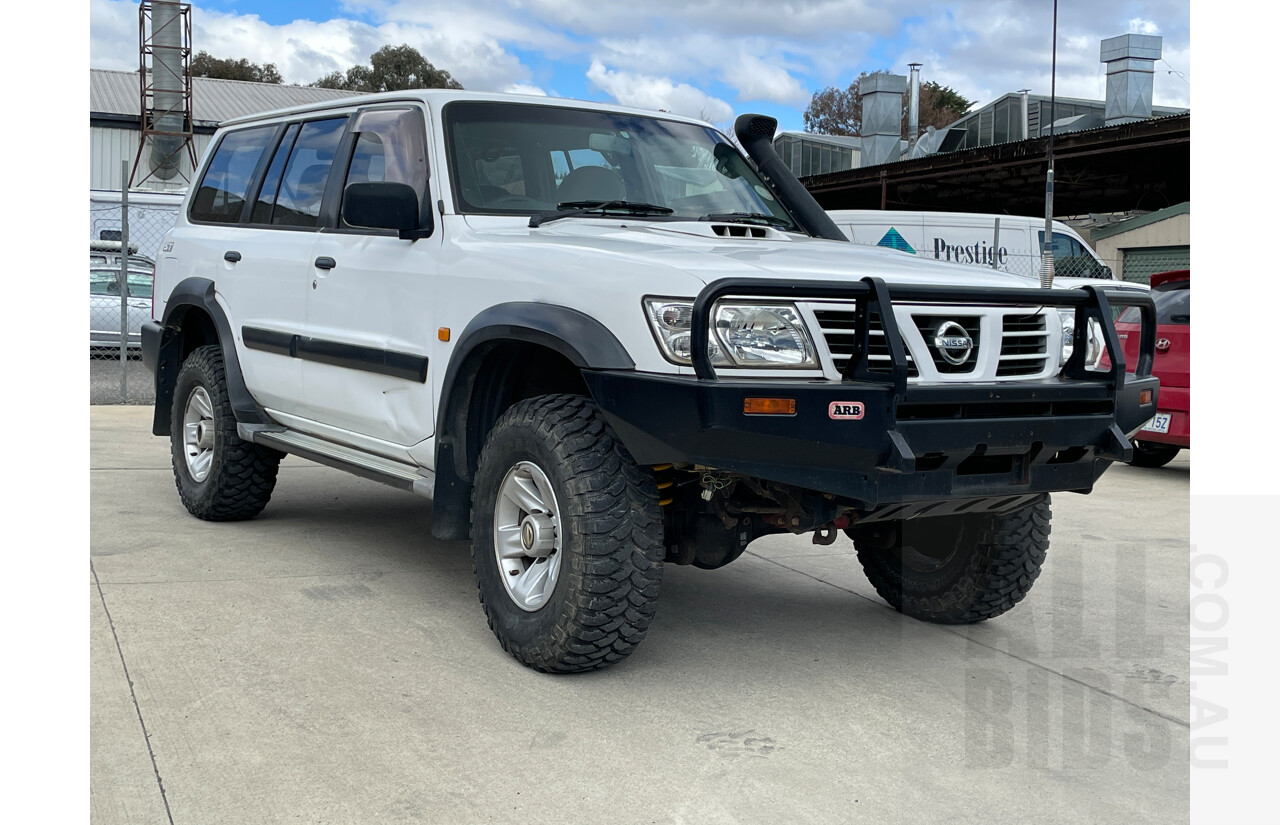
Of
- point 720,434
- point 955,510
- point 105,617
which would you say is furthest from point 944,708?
point 105,617

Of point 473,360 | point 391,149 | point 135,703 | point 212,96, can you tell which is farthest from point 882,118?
point 135,703

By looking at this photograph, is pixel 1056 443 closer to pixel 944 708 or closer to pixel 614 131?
pixel 944 708

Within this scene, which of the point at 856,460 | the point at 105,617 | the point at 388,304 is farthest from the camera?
the point at 388,304

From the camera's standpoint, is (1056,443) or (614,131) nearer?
(1056,443)

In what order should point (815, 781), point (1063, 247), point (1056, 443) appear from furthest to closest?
point (1063, 247), point (1056, 443), point (815, 781)

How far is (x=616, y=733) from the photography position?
377 cm

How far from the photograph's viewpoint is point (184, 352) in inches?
280

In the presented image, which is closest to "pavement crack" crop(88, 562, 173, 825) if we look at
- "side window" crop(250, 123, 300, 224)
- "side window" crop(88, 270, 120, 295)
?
"side window" crop(250, 123, 300, 224)

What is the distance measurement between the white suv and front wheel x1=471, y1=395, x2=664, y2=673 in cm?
1

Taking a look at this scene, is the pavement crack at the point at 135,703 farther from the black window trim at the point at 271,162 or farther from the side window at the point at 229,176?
the side window at the point at 229,176

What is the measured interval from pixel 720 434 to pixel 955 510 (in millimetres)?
1004

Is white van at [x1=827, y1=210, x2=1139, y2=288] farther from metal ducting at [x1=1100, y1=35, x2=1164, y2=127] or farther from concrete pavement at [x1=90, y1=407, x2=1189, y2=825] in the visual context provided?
metal ducting at [x1=1100, y1=35, x2=1164, y2=127]

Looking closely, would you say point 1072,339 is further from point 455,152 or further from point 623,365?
point 455,152

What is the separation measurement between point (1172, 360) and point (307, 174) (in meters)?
6.43
